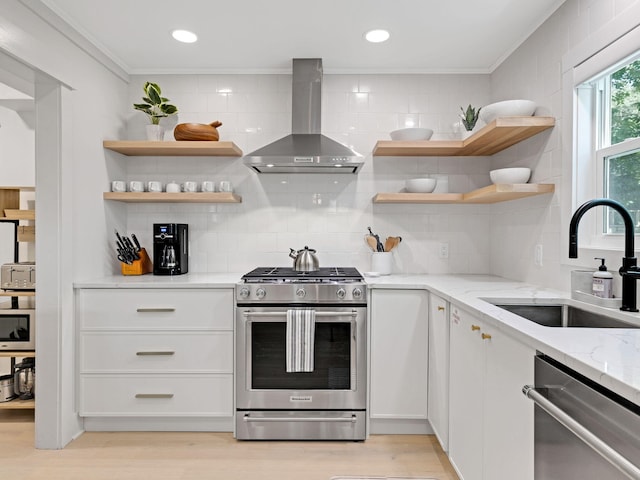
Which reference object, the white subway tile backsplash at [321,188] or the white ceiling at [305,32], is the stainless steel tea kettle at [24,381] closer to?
the white subway tile backsplash at [321,188]

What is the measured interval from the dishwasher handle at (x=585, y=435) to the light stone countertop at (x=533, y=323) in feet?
0.40

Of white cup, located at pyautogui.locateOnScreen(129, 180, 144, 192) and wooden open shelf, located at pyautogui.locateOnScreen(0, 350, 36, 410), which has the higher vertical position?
white cup, located at pyautogui.locateOnScreen(129, 180, 144, 192)

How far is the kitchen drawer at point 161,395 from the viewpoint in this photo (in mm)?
2547

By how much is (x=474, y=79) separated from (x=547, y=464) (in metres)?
2.78

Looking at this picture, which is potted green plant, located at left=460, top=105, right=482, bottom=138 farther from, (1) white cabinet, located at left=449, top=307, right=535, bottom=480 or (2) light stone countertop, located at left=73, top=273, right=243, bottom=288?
(2) light stone countertop, located at left=73, top=273, right=243, bottom=288

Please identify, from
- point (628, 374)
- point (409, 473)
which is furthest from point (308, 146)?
point (628, 374)

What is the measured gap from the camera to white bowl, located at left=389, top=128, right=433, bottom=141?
2.89 m

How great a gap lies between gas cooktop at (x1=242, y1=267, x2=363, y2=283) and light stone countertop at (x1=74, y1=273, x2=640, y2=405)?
11 cm

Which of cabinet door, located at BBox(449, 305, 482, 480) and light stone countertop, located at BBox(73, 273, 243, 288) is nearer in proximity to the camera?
cabinet door, located at BBox(449, 305, 482, 480)

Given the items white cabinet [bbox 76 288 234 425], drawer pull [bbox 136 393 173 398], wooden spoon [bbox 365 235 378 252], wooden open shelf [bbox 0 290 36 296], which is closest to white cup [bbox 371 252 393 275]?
wooden spoon [bbox 365 235 378 252]

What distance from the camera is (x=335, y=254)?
322cm

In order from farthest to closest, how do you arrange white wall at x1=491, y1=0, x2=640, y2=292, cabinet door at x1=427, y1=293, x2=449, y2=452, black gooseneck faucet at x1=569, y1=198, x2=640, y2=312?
cabinet door at x1=427, y1=293, x2=449, y2=452, white wall at x1=491, y1=0, x2=640, y2=292, black gooseneck faucet at x1=569, y1=198, x2=640, y2=312

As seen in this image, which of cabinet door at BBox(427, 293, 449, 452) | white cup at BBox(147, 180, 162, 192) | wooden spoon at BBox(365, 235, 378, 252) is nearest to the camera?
cabinet door at BBox(427, 293, 449, 452)

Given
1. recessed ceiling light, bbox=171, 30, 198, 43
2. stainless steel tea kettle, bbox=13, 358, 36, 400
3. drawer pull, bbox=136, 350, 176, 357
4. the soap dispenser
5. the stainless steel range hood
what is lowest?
stainless steel tea kettle, bbox=13, 358, 36, 400
